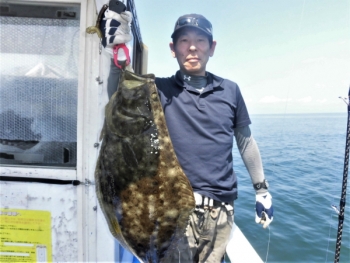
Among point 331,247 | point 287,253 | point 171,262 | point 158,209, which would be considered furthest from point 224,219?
point 331,247

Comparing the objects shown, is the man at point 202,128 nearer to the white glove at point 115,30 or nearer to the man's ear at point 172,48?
the man's ear at point 172,48

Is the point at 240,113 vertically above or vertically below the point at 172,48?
below

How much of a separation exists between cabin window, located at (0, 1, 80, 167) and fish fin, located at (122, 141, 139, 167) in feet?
3.07

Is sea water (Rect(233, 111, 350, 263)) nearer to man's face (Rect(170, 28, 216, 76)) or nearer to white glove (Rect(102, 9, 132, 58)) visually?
man's face (Rect(170, 28, 216, 76))

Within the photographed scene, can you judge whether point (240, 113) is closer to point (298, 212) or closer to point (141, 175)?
point (141, 175)

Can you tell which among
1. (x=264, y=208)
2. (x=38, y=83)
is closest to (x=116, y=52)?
(x=38, y=83)

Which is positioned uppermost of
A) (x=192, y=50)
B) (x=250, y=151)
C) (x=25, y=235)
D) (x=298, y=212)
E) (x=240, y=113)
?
(x=192, y=50)

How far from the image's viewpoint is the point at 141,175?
5.60 ft

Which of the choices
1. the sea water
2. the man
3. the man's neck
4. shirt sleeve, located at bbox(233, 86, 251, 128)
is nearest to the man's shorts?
the man

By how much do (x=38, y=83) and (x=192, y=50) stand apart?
1.40 metres

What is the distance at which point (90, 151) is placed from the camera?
7.79 feet

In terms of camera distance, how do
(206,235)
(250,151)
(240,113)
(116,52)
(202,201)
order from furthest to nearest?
(250,151) → (240,113) → (206,235) → (202,201) → (116,52)

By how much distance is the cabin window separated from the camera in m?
2.33

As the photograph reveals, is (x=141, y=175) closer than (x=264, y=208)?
Yes
